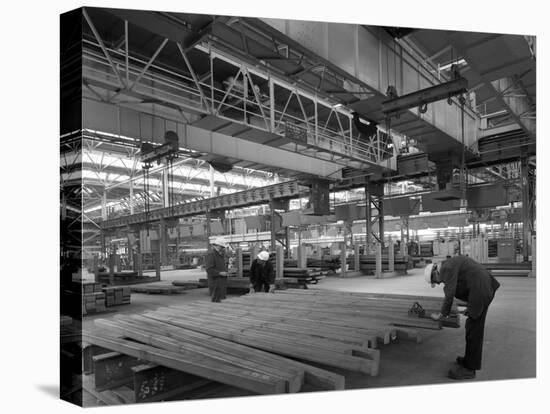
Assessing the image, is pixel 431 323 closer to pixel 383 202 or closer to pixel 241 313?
pixel 241 313

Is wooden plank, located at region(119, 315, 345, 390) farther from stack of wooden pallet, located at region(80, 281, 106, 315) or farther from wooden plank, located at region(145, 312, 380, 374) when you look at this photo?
stack of wooden pallet, located at region(80, 281, 106, 315)

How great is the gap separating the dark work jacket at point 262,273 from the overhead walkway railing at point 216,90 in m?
2.75

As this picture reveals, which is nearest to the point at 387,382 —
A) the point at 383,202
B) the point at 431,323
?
the point at 431,323

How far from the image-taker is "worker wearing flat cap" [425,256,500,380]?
418cm

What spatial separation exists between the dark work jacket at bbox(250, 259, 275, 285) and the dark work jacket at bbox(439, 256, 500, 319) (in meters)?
5.40

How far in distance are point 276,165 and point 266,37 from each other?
20.6 ft

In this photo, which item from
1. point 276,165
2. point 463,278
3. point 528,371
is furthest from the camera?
point 276,165

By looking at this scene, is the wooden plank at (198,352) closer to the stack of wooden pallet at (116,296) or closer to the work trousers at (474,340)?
the work trousers at (474,340)

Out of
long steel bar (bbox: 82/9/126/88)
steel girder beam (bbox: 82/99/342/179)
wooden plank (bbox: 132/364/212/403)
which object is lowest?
wooden plank (bbox: 132/364/212/403)

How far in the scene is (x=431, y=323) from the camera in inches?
203

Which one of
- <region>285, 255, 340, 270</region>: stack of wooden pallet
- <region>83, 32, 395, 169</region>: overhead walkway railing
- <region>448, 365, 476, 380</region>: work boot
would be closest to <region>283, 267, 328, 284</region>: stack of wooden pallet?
<region>83, 32, 395, 169</region>: overhead walkway railing

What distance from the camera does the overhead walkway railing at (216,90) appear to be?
595 centimetres

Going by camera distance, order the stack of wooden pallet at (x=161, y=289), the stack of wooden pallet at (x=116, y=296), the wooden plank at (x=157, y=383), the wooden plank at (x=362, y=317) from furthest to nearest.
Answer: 1. the stack of wooden pallet at (x=161, y=289)
2. the stack of wooden pallet at (x=116, y=296)
3. the wooden plank at (x=362, y=317)
4. the wooden plank at (x=157, y=383)

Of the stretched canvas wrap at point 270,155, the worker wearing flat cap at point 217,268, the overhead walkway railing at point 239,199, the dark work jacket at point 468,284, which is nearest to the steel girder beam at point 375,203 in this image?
the overhead walkway railing at point 239,199
